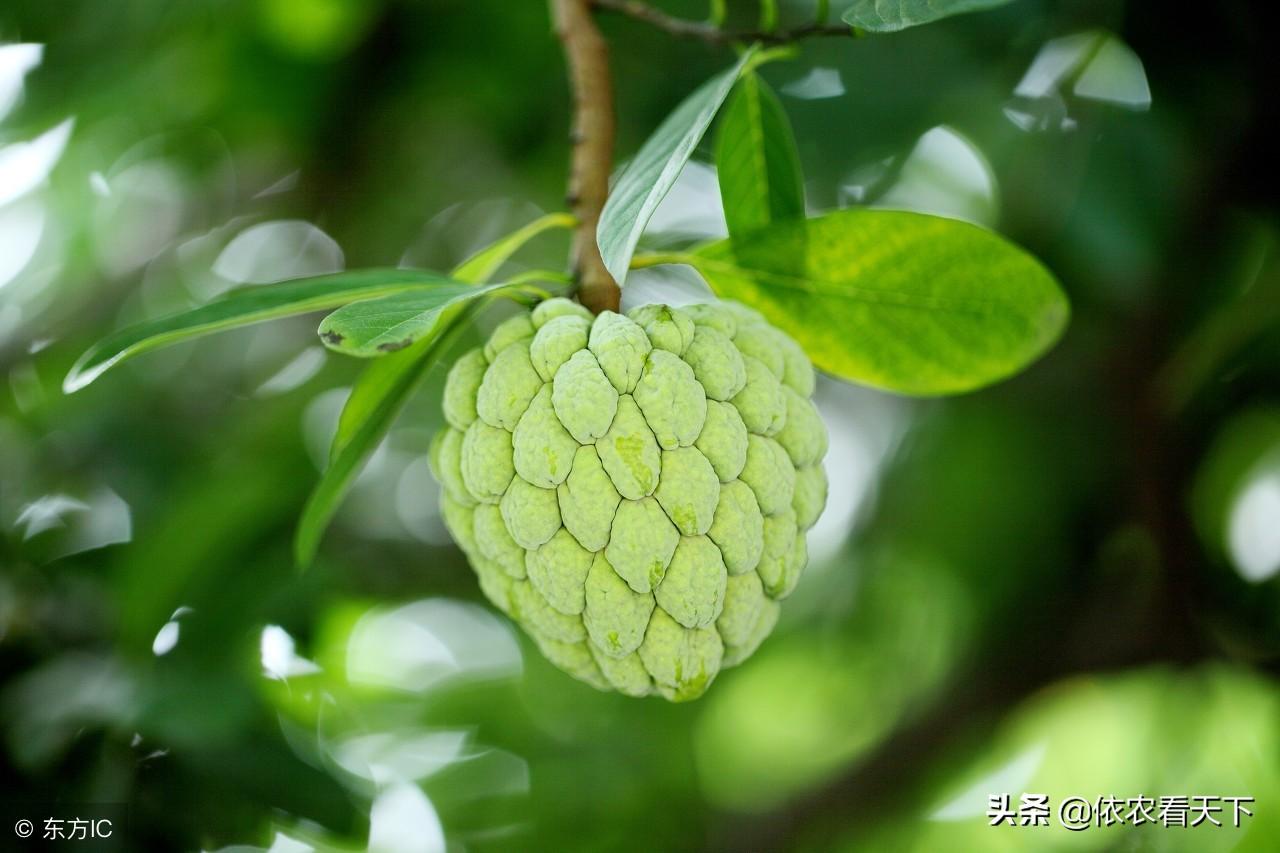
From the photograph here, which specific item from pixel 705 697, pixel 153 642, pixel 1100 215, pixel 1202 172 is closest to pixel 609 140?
pixel 1100 215

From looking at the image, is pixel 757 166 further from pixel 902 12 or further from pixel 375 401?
pixel 375 401

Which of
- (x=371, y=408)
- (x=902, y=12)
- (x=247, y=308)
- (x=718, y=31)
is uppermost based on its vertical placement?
(x=902, y=12)

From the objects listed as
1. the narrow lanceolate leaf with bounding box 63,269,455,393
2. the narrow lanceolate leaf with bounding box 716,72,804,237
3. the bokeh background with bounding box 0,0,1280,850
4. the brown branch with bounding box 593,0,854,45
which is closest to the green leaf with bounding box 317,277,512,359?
the narrow lanceolate leaf with bounding box 63,269,455,393

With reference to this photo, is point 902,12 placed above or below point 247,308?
above

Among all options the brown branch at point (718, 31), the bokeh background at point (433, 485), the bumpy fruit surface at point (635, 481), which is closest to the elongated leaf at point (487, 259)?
the bumpy fruit surface at point (635, 481)

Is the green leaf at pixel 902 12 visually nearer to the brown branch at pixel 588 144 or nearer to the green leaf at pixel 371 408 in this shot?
the brown branch at pixel 588 144

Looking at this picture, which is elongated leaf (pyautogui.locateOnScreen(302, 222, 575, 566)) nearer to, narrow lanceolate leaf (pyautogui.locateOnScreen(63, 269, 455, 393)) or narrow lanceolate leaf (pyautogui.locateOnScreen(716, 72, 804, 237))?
narrow lanceolate leaf (pyautogui.locateOnScreen(63, 269, 455, 393))

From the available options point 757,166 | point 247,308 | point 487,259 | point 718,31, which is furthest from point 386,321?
point 718,31
